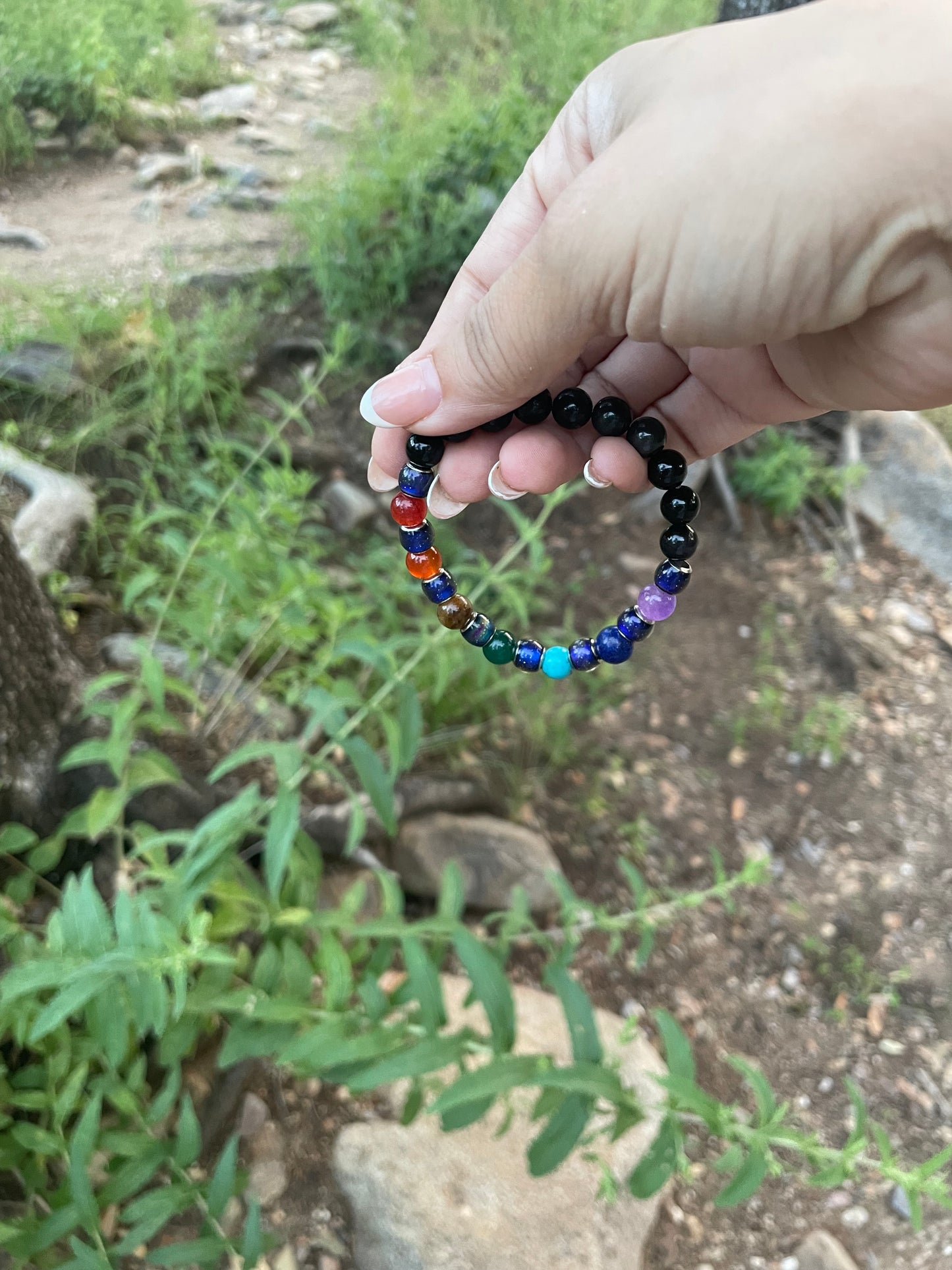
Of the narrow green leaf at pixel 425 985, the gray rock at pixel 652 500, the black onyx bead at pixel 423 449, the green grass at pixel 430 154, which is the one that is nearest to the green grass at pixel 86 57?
the green grass at pixel 430 154

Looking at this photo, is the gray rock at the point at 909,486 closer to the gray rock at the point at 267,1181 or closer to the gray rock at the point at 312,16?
the gray rock at the point at 312,16

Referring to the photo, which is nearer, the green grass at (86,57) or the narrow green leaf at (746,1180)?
the narrow green leaf at (746,1180)

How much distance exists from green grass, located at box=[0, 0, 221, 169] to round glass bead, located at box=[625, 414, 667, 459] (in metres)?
1.76

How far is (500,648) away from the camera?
1225mm

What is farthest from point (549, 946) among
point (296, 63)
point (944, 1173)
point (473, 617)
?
point (296, 63)

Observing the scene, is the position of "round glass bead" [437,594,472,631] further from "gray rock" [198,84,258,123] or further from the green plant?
"gray rock" [198,84,258,123]

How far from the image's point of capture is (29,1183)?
3.87 ft

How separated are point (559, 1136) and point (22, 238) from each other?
2350 millimetres

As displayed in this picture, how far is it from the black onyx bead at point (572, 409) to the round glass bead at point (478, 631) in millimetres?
306

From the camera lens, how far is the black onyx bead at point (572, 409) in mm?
1136

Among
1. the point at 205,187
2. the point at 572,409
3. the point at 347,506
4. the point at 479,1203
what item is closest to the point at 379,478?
the point at 572,409

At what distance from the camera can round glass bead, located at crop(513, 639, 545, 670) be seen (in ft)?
4.02

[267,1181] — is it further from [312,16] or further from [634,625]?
[312,16]

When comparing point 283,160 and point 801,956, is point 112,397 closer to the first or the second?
point 283,160
